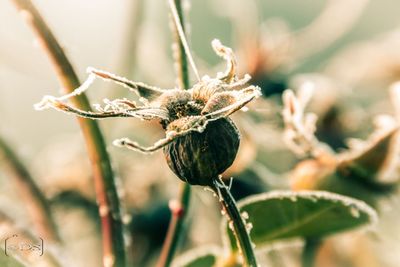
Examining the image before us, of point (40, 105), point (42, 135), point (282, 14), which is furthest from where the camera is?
point (282, 14)

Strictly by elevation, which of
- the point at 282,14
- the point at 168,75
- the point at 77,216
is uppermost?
the point at 282,14

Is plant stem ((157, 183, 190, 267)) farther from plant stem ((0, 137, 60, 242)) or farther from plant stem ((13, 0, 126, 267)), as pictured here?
plant stem ((0, 137, 60, 242))

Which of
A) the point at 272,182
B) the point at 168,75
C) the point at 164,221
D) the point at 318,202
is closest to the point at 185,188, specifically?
the point at 318,202

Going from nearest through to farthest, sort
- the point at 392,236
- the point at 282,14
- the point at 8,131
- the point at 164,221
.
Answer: the point at 8,131 → the point at 392,236 → the point at 164,221 → the point at 282,14

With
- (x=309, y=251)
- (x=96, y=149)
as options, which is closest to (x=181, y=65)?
(x=96, y=149)

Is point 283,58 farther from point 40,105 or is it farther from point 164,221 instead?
point 40,105

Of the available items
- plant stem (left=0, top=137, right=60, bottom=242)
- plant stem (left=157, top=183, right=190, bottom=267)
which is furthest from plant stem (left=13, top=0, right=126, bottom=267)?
plant stem (left=0, top=137, right=60, bottom=242)
